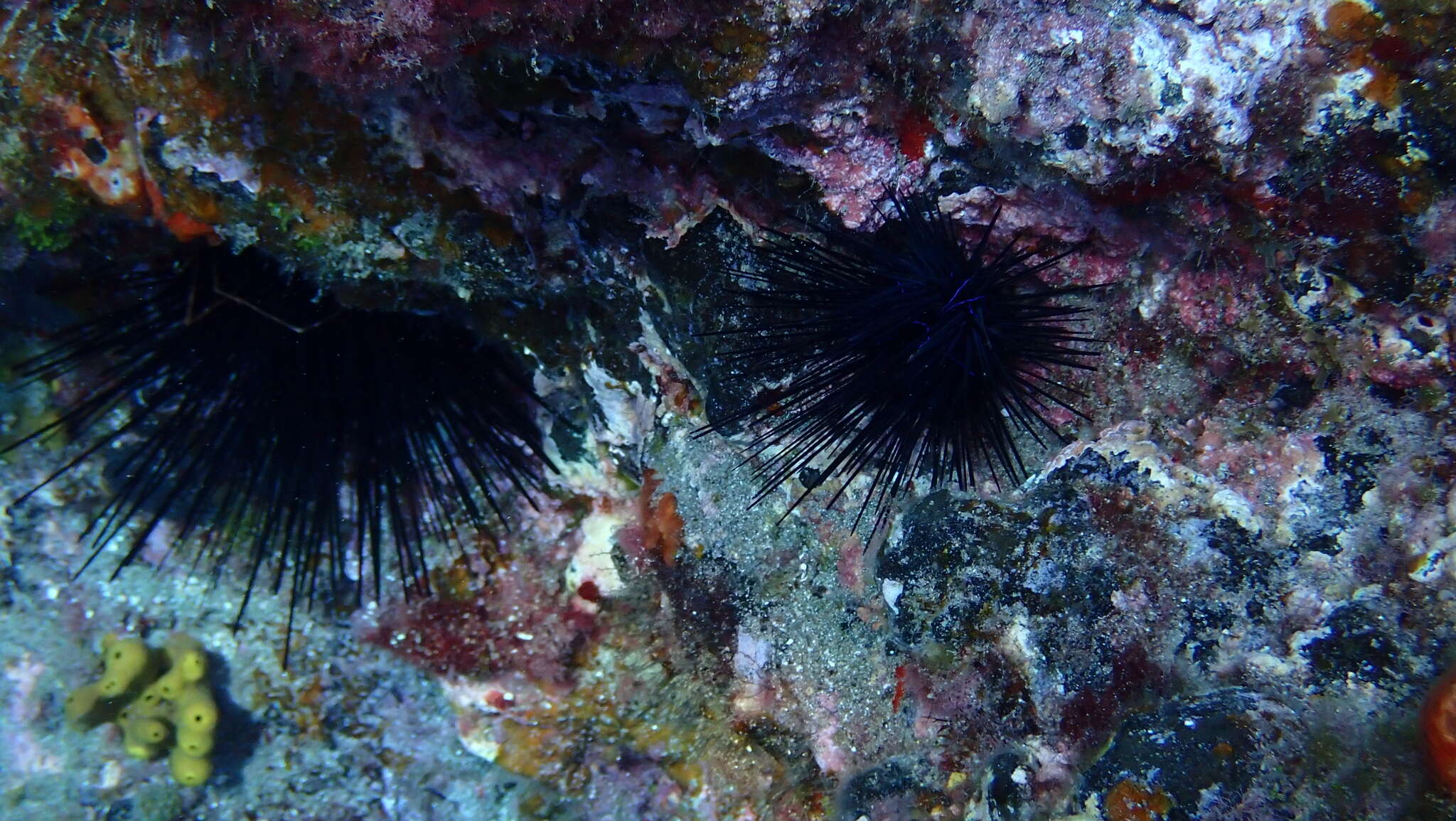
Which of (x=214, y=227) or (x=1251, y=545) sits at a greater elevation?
(x=214, y=227)

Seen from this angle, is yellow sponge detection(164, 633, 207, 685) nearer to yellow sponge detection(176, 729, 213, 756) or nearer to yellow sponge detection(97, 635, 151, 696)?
yellow sponge detection(97, 635, 151, 696)

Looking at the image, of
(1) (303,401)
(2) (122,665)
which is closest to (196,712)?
(2) (122,665)

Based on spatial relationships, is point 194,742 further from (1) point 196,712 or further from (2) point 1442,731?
(2) point 1442,731

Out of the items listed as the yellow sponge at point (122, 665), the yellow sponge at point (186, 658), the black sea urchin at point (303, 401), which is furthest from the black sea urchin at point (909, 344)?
the yellow sponge at point (122, 665)

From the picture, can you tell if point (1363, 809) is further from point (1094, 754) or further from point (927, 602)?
point (927, 602)

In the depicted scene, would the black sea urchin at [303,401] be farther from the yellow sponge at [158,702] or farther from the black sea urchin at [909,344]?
the black sea urchin at [909,344]

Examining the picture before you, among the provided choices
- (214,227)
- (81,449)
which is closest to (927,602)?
(214,227)
